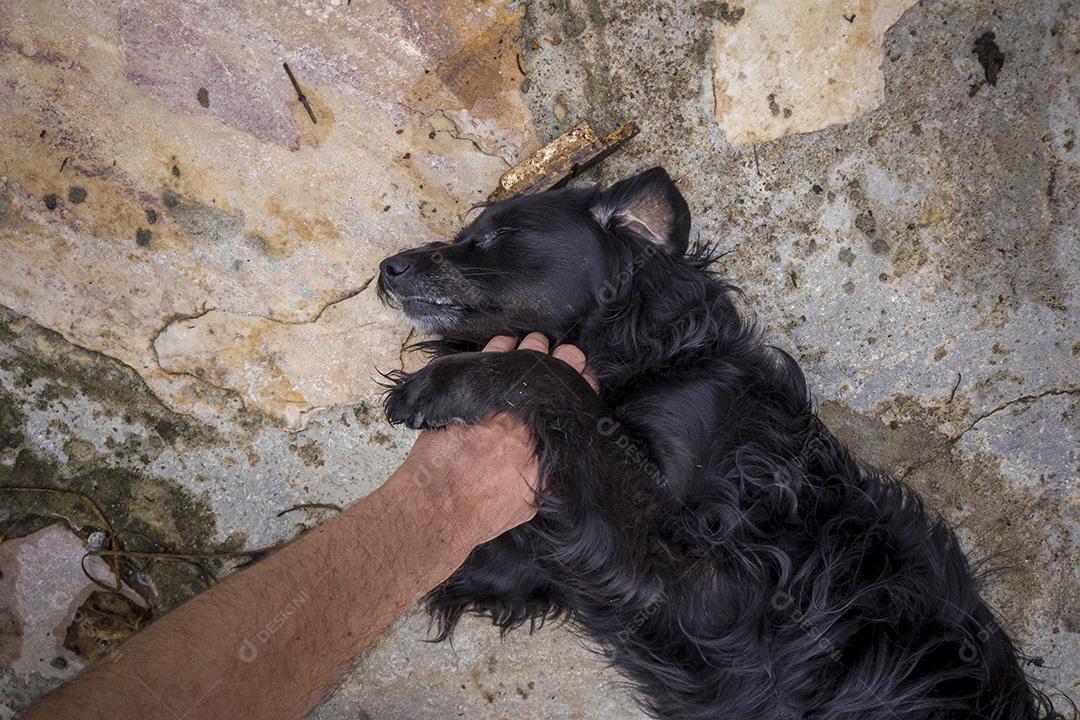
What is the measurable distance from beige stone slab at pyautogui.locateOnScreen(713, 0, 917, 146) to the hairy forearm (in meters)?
1.95

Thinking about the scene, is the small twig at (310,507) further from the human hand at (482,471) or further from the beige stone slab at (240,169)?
the human hand at (482,471)

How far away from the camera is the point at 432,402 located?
6.91 feet

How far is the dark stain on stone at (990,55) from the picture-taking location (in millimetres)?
2666

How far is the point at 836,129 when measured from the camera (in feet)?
9.18

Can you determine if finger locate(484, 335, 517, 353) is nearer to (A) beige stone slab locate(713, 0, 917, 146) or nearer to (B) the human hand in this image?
(B) the human hand

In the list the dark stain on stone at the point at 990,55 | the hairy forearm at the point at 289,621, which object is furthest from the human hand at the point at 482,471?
the dark stain on stone at the point at 990,55

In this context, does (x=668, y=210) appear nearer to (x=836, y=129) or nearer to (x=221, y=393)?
(x=836, y=129)

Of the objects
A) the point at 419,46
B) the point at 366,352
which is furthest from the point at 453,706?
the point at 419,46

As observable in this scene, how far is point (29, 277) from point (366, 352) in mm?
1350

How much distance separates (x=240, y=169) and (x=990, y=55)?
2.91 m

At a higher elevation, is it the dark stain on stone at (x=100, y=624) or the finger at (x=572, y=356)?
the finger at (x=572, y=356)

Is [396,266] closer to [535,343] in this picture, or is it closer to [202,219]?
[535,343]

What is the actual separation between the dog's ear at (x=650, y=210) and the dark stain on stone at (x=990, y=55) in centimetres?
130

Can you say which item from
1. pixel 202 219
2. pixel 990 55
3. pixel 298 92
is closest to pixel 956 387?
pixel 990 55
